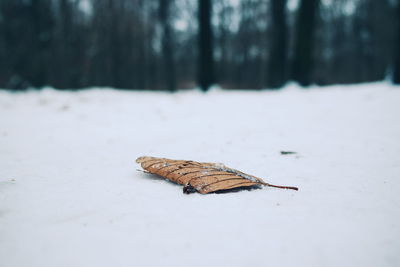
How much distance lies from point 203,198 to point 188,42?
32507 mm

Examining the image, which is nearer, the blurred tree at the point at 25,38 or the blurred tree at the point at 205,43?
the blurred tree at the point at 205,43

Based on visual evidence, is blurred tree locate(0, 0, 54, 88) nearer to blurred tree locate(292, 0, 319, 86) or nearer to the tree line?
the tree line

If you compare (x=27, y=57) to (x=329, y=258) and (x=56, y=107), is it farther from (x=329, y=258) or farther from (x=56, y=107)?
(x=329, y=258)

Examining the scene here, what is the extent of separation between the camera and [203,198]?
83.7 inches

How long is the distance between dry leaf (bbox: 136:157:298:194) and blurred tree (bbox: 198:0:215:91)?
26.1 feet

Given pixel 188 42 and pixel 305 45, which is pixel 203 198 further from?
pixel 188 42

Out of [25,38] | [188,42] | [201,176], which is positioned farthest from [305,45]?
[188,42]

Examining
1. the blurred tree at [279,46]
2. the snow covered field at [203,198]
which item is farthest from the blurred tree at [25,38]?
the blurred tree at [279,46]

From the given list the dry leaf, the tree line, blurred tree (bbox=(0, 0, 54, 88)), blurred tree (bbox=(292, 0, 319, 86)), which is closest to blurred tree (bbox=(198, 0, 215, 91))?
the tree line

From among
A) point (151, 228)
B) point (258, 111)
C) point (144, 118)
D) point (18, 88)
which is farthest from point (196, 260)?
point (18, 88)

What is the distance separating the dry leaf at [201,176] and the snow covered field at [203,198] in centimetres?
8

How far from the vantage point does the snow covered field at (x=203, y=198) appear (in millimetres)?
1486

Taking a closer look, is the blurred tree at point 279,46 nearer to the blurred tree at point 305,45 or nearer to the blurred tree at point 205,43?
the blurred tree at point 305,45

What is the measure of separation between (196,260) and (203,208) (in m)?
0.55
